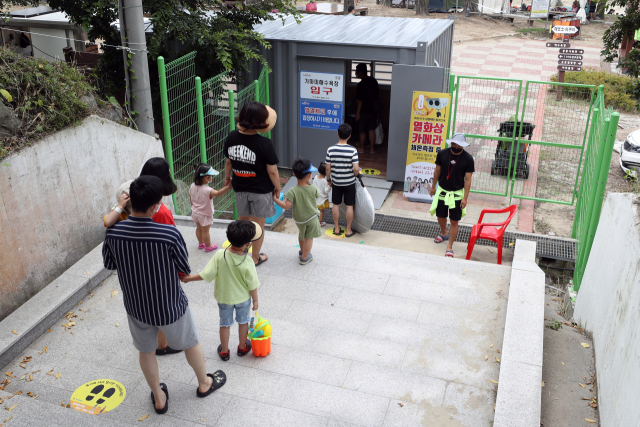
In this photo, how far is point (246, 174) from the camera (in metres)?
5.27

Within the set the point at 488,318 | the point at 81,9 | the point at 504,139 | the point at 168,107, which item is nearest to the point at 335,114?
the point at 504,139

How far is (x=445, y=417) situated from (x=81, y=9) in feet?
25.7

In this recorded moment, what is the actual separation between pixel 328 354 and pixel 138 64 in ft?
13.5

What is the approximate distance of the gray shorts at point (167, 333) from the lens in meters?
3.46

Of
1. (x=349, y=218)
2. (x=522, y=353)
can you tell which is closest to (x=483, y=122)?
(x=349, y=218)

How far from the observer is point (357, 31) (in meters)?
10.5

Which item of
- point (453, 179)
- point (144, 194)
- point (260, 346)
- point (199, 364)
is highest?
point (144, 194)

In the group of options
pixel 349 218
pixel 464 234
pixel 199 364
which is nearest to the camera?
pixel 199 364

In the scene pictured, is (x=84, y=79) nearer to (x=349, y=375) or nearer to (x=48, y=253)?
(x=48, y=253)

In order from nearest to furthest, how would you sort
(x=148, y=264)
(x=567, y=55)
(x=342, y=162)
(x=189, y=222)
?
(x=148, y=264)
(x=189, y=222)
(x=342, y=162)
(x=567, y=55)

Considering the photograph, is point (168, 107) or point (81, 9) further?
point (81, 9)

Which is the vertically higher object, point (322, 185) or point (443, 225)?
point (322, 185)

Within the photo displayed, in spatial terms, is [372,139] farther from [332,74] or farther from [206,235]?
[206,235]

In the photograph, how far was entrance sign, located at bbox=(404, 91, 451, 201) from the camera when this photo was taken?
9328 millimetres
